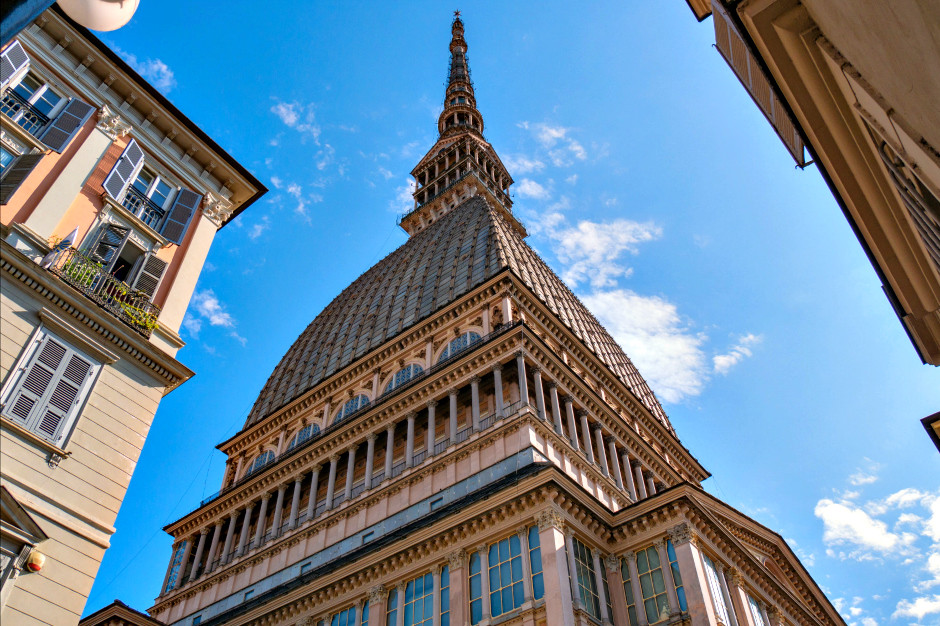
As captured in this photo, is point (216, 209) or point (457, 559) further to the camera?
point (457, 559)

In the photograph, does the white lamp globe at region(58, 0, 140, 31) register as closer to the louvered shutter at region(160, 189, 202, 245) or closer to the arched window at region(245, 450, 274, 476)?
the louvered shutter at region(160, 189, 202, 245)

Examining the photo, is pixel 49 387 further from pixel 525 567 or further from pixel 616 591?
pixel 616 591

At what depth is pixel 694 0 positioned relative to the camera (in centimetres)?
2659

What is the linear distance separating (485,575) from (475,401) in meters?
11.6

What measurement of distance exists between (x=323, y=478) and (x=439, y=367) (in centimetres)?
1087

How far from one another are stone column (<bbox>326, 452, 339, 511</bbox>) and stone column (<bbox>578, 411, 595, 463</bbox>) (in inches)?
605

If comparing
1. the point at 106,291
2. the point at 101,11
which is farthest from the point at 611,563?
the point at 101,11

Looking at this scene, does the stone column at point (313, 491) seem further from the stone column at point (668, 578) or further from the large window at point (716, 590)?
the large window at point (716, 590)

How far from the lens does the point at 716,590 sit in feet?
95.5

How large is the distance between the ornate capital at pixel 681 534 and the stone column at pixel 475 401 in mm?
11478

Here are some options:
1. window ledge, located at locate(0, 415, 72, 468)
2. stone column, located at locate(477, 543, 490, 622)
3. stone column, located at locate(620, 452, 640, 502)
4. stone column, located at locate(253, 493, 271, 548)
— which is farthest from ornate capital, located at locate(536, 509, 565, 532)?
stone column, located at locate(253, 493, 271, 548)

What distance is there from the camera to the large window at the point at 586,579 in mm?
27700

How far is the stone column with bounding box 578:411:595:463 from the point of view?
39984mm

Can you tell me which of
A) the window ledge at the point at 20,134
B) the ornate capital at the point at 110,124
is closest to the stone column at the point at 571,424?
the ornate capital at the point at 110,124
